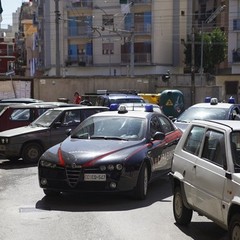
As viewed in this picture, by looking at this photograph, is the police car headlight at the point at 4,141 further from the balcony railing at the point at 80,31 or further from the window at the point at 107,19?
the balcony railing at the point at 80,31

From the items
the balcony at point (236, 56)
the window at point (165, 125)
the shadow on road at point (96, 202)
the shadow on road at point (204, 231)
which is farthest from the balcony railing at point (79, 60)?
the shadow on road at point (204, 231)

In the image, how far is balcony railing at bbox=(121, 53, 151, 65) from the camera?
6331 centimetres

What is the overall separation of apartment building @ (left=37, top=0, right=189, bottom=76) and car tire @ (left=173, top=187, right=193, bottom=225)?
181 feet

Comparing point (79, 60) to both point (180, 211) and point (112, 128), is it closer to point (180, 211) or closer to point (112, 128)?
point (112, 128)

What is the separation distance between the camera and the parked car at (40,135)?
1412 cm

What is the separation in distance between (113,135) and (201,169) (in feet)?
11.8

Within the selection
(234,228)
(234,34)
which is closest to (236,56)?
(234,34)

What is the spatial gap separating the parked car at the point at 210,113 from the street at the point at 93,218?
4.63m

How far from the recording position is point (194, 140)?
7094mm

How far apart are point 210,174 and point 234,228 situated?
Result: 858 mm

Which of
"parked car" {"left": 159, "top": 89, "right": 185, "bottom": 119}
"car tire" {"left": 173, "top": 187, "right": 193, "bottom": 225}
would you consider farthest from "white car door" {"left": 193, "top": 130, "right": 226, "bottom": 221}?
"parked car" {"left": 159, "top": 89, "right": 185, "bottom": 119}

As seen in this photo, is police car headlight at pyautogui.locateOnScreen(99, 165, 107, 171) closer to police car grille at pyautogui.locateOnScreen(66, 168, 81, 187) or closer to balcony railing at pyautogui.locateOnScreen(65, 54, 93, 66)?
police car grille at pyautogui.locateOnScreen(66, 168, 81, 187)

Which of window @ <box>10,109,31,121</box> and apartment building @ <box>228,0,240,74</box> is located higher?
apartment building @ <box>228,0,240,74</box>

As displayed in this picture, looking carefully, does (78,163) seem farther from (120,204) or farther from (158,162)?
(158,162)
